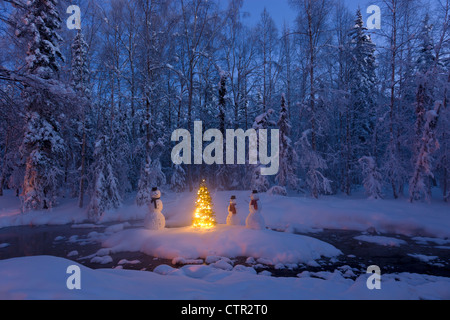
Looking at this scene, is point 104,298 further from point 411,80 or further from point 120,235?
point 411,80

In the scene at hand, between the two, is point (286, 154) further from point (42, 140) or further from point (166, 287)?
point (42, 140)

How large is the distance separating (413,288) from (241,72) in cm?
2114

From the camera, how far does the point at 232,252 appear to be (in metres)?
7.89

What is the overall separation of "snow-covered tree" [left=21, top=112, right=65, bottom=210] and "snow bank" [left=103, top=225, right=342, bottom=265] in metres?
7.93

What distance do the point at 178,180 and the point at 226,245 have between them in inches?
504

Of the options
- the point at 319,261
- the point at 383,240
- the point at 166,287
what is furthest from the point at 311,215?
the point at 166,287

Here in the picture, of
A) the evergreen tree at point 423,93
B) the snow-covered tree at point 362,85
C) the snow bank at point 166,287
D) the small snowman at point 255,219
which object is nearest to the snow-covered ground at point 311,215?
the small snowman at point 255,219

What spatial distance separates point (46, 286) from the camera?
3.46 metres

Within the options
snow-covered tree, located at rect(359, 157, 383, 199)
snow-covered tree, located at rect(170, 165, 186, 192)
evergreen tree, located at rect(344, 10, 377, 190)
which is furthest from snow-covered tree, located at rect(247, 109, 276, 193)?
evergreen tree, located at rect(344, 10, 377, 190)

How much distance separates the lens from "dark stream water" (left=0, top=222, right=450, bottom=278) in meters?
6.88

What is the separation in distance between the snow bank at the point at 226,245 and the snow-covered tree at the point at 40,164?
7931 millimetres

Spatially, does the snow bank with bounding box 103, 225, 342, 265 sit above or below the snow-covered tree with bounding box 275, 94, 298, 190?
below

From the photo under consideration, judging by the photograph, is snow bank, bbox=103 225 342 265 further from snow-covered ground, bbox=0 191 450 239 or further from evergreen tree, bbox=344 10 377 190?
evergreen tree, bbox=344 10 377 190

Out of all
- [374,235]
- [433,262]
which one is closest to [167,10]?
[374,235]
